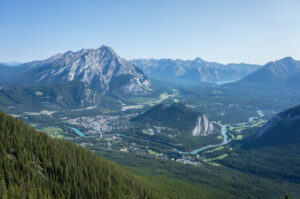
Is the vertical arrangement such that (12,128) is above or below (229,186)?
above

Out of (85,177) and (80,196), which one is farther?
(85,177)

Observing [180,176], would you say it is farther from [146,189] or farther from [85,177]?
[85,177]

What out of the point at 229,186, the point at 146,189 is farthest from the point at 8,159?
the point at 229,186

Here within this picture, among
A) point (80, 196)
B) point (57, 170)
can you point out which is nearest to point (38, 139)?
point (57, 170)

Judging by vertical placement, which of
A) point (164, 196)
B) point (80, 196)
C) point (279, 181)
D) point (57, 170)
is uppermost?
point (57, 170)

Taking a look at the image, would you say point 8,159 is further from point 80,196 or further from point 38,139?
point 80,196

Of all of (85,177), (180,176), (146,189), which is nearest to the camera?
(85,177)

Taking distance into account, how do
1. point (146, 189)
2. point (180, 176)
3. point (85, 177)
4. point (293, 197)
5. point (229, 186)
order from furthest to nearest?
point (180, 176) < point (229, 186) < point (293, 197) < point (146, 189) < point (85, 177)
